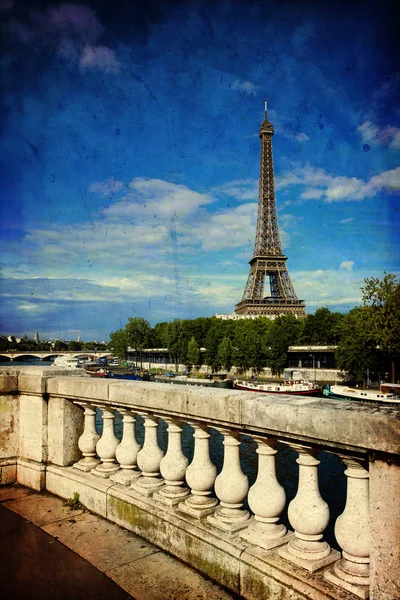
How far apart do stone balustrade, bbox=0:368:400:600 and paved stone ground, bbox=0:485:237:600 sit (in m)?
0.12

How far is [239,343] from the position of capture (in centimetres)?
6881

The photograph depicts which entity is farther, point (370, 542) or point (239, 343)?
point (239, 343)

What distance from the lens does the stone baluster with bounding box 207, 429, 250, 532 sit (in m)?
3.17

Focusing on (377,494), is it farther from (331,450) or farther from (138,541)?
(138,541)

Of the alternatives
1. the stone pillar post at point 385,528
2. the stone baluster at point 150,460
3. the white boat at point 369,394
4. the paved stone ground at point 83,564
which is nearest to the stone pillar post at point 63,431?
the paved stone ground at point 83,564

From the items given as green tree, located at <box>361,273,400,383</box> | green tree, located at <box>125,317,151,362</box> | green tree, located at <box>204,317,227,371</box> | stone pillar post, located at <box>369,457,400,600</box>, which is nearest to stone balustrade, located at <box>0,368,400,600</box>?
stone pillar post, located at <box>369,457,400,600</box>

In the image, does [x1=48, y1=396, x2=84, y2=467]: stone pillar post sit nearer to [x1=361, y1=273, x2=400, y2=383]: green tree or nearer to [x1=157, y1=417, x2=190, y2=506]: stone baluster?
[x1=157, y1=417, x2=190, y2=506]: stone baluster

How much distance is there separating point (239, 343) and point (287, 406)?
66.6m

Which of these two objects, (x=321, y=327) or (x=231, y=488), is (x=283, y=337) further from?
(x=231, y=488)

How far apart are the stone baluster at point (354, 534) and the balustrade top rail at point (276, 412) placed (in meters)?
0.19

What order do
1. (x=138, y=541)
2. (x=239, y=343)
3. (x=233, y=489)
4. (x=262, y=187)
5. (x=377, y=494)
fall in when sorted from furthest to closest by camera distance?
(x=262, y=187)
(x=239, y=343)
(x=138, y=541)
(x=233, y=489)
(x=377, y=494)

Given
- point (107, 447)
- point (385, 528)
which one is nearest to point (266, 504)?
point (385, 528)

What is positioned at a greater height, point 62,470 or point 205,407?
point 205,407

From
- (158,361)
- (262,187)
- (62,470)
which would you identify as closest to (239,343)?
(158,361)
